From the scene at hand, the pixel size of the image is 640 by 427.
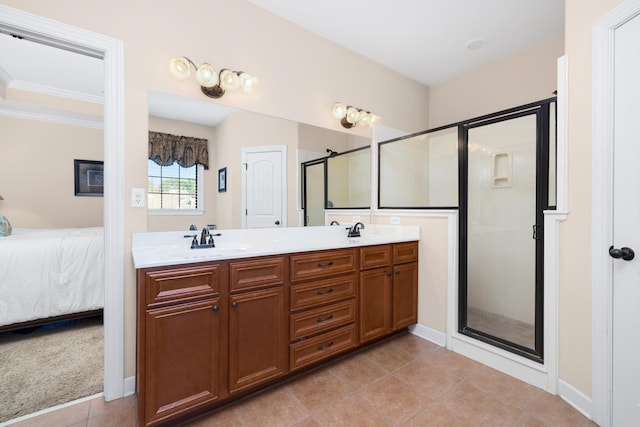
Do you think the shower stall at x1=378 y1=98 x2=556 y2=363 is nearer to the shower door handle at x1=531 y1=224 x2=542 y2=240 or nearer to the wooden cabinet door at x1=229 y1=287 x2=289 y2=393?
the shower door handle at x1=531 y1=224 x2=542 y2=240

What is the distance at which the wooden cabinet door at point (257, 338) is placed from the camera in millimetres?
1485

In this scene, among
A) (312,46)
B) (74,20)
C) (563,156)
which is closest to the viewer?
(74,20)

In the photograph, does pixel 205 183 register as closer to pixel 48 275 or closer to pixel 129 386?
pixel 129 386

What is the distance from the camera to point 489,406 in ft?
5.18

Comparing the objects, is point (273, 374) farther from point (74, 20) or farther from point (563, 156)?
point (74, 20)

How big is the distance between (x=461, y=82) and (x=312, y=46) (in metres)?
1.88

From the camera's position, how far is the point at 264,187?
2174 millimetres

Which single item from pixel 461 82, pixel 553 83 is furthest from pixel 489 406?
pixel 461 82

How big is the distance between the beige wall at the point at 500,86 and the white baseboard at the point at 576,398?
243cm

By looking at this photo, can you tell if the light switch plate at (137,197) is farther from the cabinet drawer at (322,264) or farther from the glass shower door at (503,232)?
the glass shower door at (503,232)

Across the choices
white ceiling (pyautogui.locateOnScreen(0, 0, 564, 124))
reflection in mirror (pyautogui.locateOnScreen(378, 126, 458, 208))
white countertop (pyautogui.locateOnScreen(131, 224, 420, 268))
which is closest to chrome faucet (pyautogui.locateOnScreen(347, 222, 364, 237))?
white countertop (pyautogui.locateOnScreen(131, 224, 420, 268))

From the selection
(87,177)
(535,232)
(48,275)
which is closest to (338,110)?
(535,232)

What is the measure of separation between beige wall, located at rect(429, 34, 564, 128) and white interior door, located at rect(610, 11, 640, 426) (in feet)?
4.71

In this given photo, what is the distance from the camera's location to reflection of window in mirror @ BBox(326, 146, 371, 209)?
2658 millimetres
